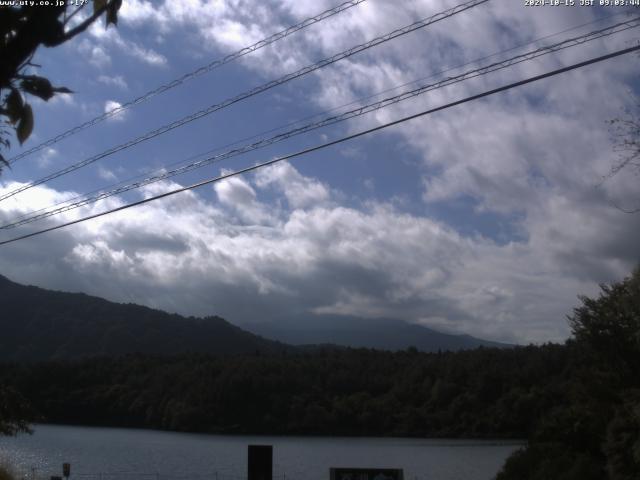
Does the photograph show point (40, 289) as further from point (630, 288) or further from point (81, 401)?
point (630, 288)

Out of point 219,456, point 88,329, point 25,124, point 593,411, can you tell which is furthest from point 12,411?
point 88,329

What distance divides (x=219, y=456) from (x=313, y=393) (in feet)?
118

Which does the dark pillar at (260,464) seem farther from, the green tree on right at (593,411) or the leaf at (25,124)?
the green tree on right at (593,411)

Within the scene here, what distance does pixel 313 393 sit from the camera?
9094 centimetres

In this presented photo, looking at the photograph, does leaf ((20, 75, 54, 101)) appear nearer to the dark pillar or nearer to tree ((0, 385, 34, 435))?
the dark pillar

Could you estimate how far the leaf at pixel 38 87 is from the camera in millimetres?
3588

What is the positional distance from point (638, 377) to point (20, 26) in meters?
26.1

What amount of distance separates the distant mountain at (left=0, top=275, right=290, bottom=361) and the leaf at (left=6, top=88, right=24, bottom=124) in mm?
125651

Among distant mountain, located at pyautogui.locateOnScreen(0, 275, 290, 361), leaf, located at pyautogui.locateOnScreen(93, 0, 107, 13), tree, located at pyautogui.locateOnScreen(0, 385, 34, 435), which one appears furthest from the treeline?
leaf, located at pyautogui.locateOnScreen(93, 0, 107, 13)

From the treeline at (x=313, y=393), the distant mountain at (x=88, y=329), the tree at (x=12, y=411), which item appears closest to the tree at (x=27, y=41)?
the tree at (x=12, y=411)

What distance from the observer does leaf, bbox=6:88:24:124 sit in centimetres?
361

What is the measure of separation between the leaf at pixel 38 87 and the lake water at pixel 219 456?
1209 inches

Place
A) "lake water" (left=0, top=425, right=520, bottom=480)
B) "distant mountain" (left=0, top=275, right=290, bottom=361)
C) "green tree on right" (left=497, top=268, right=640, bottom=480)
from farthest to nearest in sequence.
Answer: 1. "distant mountain" (left=0, top=275, right=290, bottom=361)
2. "lake water" (left=0, top=425, right=520, bottom=480)
3. "green tree on right" (left=497, top=268, right=640, bottom=480)

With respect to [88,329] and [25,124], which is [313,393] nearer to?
[88,329]
